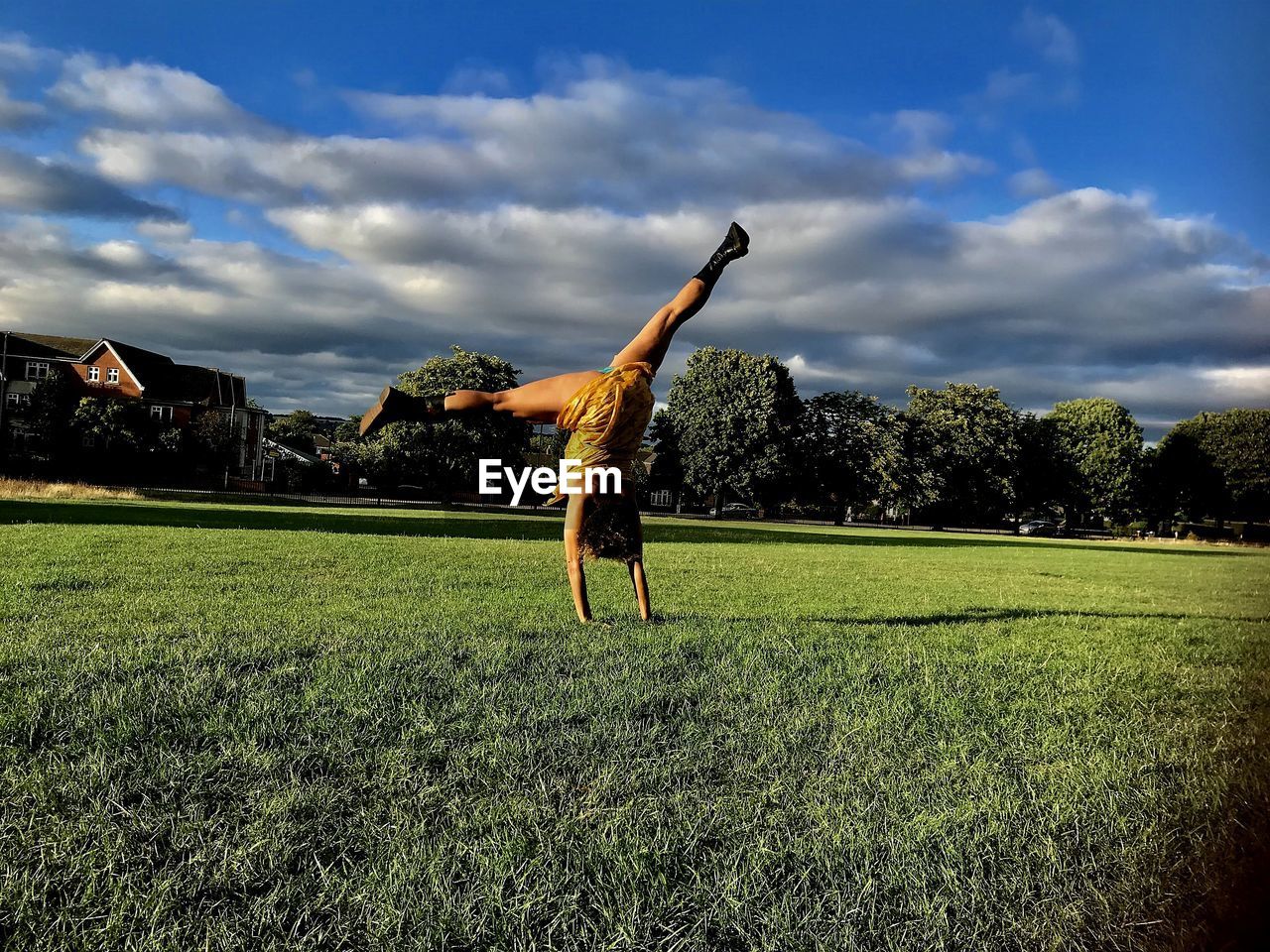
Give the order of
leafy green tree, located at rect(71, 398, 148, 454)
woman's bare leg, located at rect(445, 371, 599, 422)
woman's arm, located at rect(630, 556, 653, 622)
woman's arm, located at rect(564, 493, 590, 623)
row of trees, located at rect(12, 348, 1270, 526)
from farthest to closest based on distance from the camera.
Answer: leafy green tree, located at rect(71, 398, 148, 454) → row of trees, located at rect(12, 348, 1270, 526) → woman's arm, located at rect(630, 556, 653, 622) → woman's arm, located at rect(564, 493, 590, 623) → woman's bare leg, located at rect(445, 371, 599, 422)

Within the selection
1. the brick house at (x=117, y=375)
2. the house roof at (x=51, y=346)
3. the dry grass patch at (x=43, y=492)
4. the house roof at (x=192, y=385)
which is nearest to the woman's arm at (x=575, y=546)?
the dry grass patch at (x=43, y=492)

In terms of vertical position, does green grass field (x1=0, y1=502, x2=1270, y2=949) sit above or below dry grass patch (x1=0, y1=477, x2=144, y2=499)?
above

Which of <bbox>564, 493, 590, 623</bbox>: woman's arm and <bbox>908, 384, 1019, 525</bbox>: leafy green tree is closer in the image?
<bbox>564, 493, 590, 623</bbox>: woman's arm

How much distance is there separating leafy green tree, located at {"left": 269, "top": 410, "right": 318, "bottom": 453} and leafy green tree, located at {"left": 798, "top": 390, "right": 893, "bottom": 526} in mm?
88309

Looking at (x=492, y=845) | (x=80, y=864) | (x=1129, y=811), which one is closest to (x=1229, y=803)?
(x=1129, y=811)

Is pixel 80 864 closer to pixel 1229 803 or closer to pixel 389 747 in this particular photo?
pixel 389 747

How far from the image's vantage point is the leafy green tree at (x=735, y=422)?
198 ft

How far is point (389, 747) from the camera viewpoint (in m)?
3.63

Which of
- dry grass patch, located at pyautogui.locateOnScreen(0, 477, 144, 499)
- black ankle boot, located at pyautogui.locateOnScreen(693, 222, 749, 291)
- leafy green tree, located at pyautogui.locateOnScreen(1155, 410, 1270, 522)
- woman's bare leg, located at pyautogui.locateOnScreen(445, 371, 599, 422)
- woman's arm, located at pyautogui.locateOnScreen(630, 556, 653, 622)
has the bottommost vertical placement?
dry grass patch, located at pyautogui.locateOnScreen(0, 477, 144, 499)

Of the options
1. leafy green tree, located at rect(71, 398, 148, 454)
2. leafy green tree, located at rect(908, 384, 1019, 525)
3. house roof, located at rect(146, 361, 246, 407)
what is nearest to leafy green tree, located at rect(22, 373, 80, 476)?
leafy green tree, located at rect(71, 398, 148, 454)

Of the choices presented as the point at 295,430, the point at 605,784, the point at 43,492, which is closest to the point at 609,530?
the point at 605,784

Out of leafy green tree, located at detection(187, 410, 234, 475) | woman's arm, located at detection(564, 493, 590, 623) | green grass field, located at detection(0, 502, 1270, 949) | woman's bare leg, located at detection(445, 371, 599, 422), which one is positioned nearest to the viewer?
green grass field, located at detection(0, 502, 1270, 949)

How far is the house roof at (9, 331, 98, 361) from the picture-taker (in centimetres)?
7494

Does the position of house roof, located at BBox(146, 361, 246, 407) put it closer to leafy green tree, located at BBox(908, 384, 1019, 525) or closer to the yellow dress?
→ leafy green tree, located at BBox(908, 384, 1019, 525)
